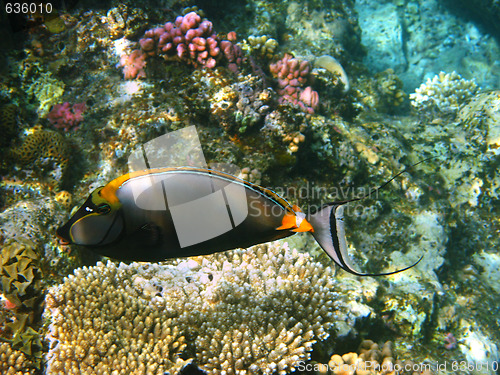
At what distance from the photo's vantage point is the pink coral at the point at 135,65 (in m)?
4.78

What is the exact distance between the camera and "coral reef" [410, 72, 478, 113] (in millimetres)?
7867

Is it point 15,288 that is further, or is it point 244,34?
point 244,34

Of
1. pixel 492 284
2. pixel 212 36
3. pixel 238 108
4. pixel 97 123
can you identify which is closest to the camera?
pixel 238 108

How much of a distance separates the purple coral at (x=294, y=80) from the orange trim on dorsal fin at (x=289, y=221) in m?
4.61

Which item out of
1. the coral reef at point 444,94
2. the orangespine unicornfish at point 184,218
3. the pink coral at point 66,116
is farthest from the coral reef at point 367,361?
the coral reef at point 444,94

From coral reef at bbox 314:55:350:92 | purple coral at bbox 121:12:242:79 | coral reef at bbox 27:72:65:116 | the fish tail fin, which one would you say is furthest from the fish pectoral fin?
coral reef at bbox 314:55:350:92

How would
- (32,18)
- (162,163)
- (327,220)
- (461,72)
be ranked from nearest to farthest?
(327,220), (162,163), (32,18), (461,72)

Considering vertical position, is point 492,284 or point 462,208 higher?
point 462,208

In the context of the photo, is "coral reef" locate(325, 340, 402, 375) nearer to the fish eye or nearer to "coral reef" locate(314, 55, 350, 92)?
the fish eye

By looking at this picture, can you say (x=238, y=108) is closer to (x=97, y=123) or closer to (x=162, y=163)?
(x=162, y=163)

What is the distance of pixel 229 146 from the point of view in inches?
152

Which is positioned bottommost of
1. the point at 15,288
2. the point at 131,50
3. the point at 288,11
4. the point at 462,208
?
the point at 462,208

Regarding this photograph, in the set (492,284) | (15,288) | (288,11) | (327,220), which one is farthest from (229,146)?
(288,11)

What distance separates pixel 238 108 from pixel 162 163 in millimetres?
1274
